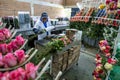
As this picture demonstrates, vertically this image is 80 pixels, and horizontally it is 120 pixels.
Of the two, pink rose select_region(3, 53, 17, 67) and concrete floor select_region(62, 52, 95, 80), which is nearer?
pink rose select_region(3, 53, 17, 67)

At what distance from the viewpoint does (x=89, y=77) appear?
2.68 m

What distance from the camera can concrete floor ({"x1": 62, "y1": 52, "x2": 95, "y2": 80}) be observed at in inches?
105

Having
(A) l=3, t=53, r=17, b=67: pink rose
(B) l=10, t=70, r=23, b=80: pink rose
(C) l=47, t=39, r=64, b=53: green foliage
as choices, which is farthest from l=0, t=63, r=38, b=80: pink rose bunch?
(C) l=47, t=39, r=64, b=53: green foliage

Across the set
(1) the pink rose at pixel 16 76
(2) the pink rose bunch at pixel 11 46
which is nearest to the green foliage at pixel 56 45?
(2) the pink rose bunch at pixel 11 46

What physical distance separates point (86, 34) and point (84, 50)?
660 millimetres

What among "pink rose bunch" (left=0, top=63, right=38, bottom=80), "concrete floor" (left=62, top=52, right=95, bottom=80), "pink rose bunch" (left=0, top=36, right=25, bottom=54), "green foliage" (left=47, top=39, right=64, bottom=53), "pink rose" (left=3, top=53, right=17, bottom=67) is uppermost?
"pink rose bunch" (left=0, top=36, right=25, bottom=54)

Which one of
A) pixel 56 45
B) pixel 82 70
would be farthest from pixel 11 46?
pixel 82 70

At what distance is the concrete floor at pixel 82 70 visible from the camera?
2.67m

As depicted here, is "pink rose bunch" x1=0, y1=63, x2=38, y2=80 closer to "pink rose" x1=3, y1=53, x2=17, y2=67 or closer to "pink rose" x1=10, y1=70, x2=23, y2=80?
"pink rose" x1=10, y1=70, x2=23, y2=80

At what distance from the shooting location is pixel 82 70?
2.97 meters

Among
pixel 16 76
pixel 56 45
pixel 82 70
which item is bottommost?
pixel 82 70

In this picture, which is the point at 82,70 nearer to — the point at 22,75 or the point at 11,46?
the point at 11,46

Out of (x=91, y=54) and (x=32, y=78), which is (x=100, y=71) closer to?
(x=32, y=78)

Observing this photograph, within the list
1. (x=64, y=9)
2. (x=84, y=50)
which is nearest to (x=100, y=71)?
(x=84, y=50)
